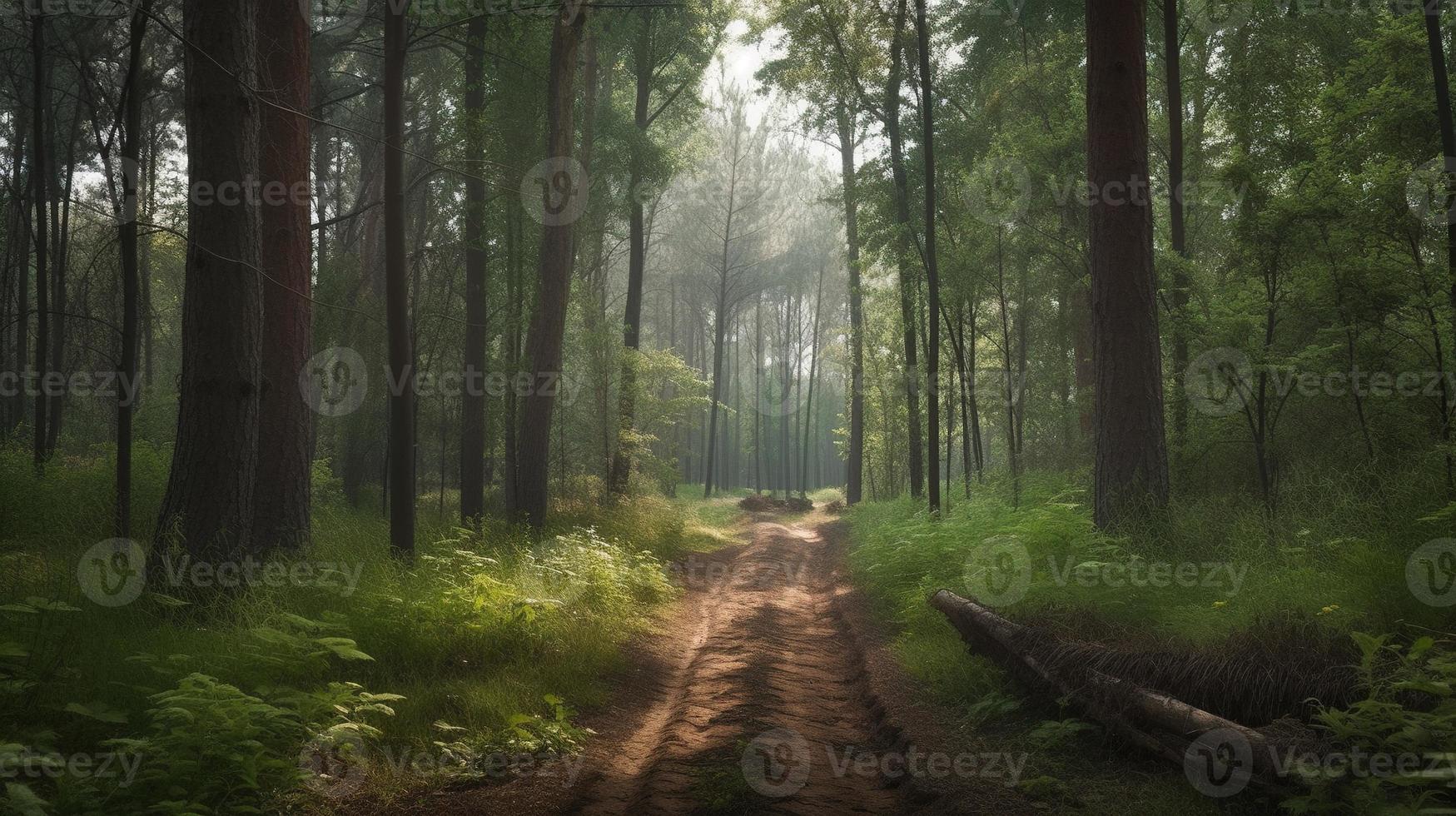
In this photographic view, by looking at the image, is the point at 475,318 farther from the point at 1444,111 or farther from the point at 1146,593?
the point at 1444,111

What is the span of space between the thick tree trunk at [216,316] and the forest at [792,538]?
0.03 meters

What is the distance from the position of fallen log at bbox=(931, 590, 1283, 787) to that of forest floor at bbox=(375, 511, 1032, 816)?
640 mm

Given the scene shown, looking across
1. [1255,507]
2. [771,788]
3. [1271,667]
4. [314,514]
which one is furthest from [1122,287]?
[314,514]

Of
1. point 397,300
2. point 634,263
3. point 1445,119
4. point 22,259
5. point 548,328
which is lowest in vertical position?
point 397,300

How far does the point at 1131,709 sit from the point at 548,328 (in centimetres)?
1111

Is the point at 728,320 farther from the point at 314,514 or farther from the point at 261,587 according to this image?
the point at 261,587

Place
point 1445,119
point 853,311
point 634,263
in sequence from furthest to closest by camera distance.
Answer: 1. point 853,311
2. point 634,263
3. point 1445,119

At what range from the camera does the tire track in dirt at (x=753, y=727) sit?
4426 millimetres

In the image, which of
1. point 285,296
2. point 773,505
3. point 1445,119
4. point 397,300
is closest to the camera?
point 1445,119

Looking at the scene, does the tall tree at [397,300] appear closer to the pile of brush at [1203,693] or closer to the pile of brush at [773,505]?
the pile of brush at [1203,693]

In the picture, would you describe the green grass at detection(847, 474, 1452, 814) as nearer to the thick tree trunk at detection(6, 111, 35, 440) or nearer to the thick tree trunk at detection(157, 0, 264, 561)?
the thick tree trunk at detection(157, 0, 264, 561)

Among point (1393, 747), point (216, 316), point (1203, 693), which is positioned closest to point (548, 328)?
point (216, 316)

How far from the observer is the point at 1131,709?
15.1ft

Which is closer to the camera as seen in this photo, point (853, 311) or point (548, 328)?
point (548, 328)
